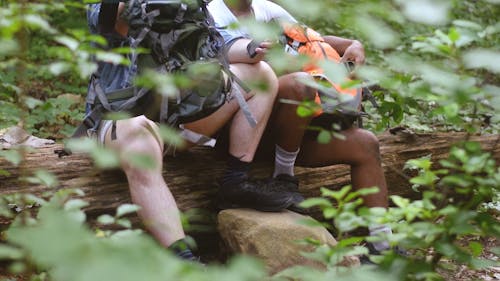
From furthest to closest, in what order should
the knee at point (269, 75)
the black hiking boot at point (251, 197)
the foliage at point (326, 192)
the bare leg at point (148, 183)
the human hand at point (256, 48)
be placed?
the black hiking boot at point (251, 197) → the knee at point (269, 75) → the human hand at point (256, 48) → the bare leg at point (148, 183) → the foliage at point (326, 192)

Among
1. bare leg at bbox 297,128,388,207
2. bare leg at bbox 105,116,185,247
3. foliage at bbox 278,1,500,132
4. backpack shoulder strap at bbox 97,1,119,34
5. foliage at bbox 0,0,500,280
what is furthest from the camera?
bare leg at bbox 297,128,388,207

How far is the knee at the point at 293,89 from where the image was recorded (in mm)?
3344

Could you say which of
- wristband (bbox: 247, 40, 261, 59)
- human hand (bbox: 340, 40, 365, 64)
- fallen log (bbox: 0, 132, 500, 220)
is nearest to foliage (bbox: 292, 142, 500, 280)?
fallen log (bbox: 0, 132, 500, 220)

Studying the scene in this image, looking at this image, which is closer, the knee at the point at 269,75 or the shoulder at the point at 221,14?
the knee at the point at 269,75

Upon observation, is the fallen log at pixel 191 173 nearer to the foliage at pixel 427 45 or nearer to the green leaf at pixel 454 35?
the foliage at pixel 427 45

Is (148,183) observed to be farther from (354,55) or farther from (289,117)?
(354,55)

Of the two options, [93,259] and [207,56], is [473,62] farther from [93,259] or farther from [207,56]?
[207,56]

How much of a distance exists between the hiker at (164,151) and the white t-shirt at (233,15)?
0.28 meters

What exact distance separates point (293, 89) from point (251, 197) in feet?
2.16

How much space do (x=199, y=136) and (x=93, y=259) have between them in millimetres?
2270

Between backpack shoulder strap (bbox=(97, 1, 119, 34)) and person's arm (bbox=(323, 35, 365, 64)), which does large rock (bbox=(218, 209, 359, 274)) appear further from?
backpack shoulder strap (bbox=(97, 1, 119, 34))

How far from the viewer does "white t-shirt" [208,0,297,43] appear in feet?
11.5

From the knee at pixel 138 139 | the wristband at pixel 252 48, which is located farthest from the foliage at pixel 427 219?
the wristband at pixel 252 48

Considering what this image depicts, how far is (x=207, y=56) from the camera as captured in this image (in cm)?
304
